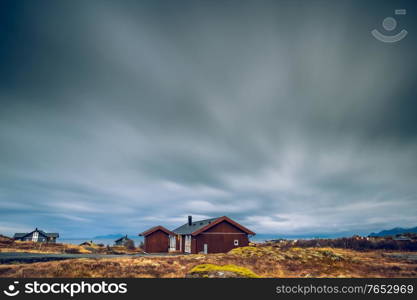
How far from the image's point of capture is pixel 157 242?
5169 centimetres

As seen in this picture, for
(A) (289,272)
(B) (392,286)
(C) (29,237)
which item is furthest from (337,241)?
(C) (29,237)

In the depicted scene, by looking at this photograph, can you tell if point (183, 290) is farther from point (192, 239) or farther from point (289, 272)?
point (192, 239)

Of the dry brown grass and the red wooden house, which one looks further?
the dry brown grass

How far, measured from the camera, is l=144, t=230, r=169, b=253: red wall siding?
167 feet

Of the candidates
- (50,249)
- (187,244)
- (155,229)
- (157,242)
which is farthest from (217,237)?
(50,249)

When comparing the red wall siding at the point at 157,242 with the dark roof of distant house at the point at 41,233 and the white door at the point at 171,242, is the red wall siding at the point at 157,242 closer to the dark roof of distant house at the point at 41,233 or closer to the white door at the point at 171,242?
the white door at the point at 171,242

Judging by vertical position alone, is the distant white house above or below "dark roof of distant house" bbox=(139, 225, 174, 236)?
below

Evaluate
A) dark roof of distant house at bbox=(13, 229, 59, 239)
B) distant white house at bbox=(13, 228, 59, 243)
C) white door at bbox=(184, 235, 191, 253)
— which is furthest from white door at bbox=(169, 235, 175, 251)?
dark roof of distant house at bbox=(13, 229, 59, 239)

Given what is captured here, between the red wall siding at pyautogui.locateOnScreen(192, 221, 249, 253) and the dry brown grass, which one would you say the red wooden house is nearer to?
the red wall siding at pyautogui.locateOnScreen(192, 221, 249, 253)

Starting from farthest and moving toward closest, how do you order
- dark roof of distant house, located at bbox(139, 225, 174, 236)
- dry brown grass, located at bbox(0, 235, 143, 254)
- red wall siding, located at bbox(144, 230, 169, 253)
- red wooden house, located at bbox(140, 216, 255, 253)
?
red wall siding, located at bbox(144, 230, 169, 253) < dark roof of distant house, located at bbox(139, 225, 174, 236) < dry brown grass, located at bbox(0, 235, 143, 254) < red wooden house, located at bbox(140, 216, 255, 253)

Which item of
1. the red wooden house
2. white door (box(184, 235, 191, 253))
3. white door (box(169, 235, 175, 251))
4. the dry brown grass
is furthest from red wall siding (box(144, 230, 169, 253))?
white door (box(184, 235, 191, 253))

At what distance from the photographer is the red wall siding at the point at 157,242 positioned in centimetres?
5078

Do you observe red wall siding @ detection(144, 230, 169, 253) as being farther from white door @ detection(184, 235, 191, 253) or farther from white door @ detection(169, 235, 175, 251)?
white door @ detection(184, 235, 191, 253)

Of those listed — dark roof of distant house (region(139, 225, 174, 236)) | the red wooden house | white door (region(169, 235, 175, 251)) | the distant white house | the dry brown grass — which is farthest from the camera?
the distant white house
